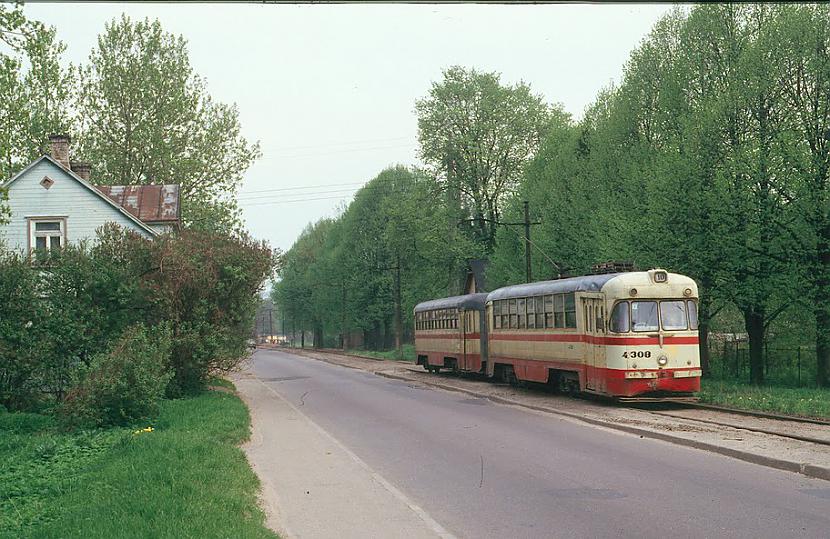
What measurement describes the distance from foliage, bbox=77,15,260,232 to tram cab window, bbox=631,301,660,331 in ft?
92.6

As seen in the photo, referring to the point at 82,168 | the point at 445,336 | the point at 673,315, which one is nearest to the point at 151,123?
the point at 82,168

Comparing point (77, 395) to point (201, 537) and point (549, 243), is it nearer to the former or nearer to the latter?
point (201, 537)

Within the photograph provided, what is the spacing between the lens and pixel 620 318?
68.6ft

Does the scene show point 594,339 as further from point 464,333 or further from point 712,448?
point 464,333

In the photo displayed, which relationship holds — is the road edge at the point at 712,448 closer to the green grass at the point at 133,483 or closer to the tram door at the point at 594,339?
the tram door at the point at 594,339

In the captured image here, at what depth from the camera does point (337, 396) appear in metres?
28.0

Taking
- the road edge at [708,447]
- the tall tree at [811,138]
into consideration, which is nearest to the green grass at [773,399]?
the road edge at [708,447]

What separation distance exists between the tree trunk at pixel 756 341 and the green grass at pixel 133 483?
19.7 meters

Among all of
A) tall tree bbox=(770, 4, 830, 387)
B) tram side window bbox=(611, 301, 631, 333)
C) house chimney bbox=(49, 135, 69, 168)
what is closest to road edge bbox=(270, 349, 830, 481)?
tram side window bbox=(611, 301, 631, 333)

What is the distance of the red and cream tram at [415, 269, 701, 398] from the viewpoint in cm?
2064

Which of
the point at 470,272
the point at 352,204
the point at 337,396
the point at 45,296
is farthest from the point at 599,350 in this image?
the point at 352,204

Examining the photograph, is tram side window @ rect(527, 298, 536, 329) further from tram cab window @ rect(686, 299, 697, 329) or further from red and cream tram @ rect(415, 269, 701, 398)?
tram cab window @ rect(686, 299, 697, 329)

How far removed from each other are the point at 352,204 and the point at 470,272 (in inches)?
1037

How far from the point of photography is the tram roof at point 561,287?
21916mm
